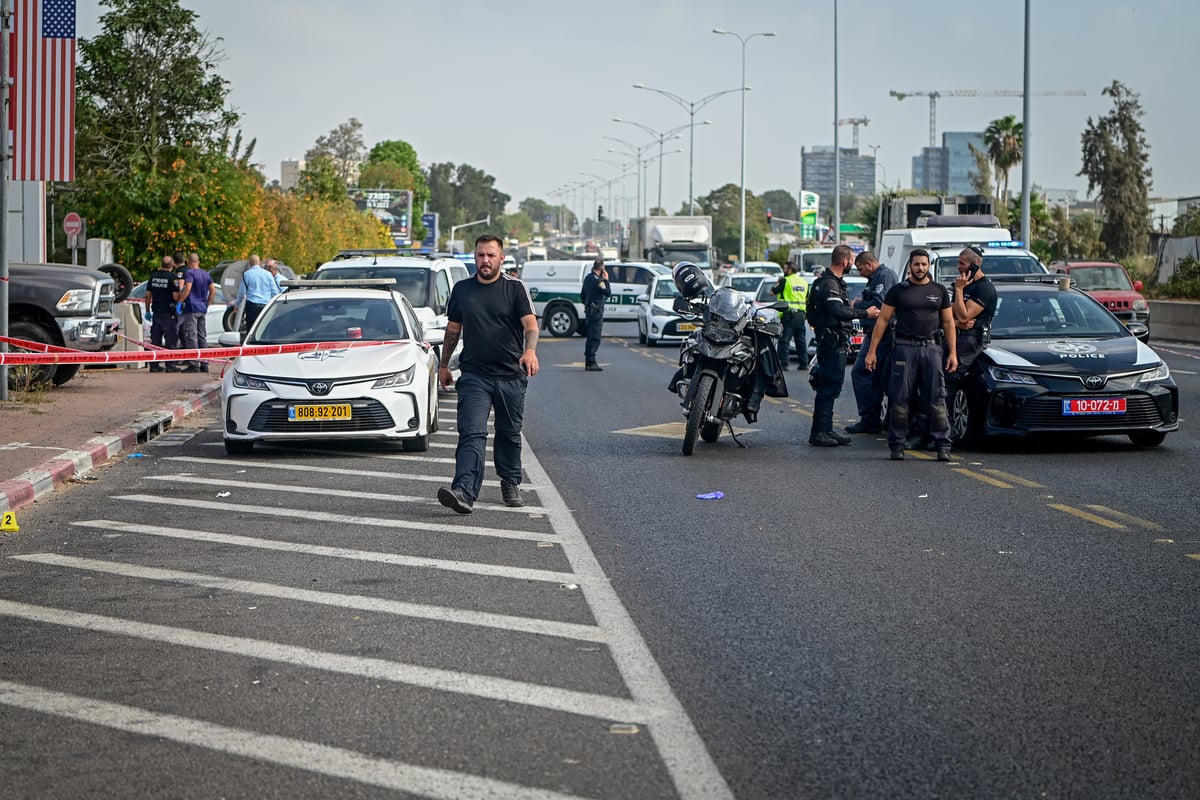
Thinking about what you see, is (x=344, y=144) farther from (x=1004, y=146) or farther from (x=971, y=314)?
(x=971, y=314)

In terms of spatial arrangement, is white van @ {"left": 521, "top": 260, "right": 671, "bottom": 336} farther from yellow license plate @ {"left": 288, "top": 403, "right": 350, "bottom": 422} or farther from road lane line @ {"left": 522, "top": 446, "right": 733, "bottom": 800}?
road lane line @ {"left": 522, "top": 446, "right": 733, "bottom": 800}

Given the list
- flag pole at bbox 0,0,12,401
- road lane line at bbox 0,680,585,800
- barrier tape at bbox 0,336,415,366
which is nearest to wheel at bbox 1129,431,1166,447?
barrier tape at bbox 0,336,415,366

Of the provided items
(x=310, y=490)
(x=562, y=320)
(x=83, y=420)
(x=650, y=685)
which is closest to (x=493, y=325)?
(x=310, y=490)

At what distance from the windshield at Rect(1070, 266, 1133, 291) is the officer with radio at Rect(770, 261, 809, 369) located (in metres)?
10.7

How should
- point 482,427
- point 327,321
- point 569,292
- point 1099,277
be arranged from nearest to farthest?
point 482,427 → point 327,321 → point 1099,277 → point 569,292

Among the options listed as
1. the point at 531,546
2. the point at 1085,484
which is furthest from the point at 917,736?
the point at 1085,484

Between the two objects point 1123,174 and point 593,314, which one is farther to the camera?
point 1123,174

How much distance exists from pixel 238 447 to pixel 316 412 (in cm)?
87

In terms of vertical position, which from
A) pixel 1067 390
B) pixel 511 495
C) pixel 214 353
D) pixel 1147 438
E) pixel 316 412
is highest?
pixel 214 353

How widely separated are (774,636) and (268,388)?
754 centimetres

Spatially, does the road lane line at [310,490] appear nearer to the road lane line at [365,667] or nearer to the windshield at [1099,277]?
the road lane line at [365,667]

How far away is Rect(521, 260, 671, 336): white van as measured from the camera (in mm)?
39344

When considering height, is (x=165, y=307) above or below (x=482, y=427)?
above

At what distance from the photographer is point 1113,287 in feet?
111
